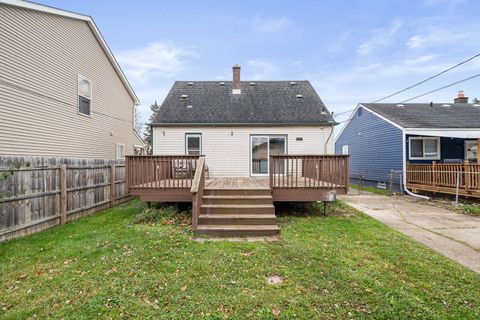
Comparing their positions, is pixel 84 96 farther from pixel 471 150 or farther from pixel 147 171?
pixel 471 150

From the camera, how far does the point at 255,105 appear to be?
1168 cm

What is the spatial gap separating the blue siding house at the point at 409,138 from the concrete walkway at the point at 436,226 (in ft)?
13.4

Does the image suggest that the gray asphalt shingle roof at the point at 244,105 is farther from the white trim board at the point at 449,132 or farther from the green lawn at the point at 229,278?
the green lawn at the point at 229,278

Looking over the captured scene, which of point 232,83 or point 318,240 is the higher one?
point 232,83

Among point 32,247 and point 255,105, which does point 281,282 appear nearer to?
point 32,247

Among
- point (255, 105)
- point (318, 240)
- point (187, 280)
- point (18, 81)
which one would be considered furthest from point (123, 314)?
point (255, 105)

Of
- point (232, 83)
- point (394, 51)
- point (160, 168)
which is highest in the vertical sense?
point (394, 51)

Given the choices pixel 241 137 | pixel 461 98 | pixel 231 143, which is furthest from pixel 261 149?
pixel 461 98

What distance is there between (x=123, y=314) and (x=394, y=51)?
21.5 m

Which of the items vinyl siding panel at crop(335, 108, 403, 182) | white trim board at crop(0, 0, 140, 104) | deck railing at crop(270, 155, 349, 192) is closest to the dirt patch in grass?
deck railing at crop(270, 155, 349, 192)

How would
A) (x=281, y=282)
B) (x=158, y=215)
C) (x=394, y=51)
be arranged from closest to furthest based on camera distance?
1. (x=281, y=282)
2. (x=158, y=215)
3. (x=394, y=51)

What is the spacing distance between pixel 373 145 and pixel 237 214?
12.7 metres

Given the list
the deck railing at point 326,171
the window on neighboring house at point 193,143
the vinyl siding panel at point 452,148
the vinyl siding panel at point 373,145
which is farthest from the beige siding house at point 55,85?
the vinyl siding panel at point 452,148

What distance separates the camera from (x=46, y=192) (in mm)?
5863
